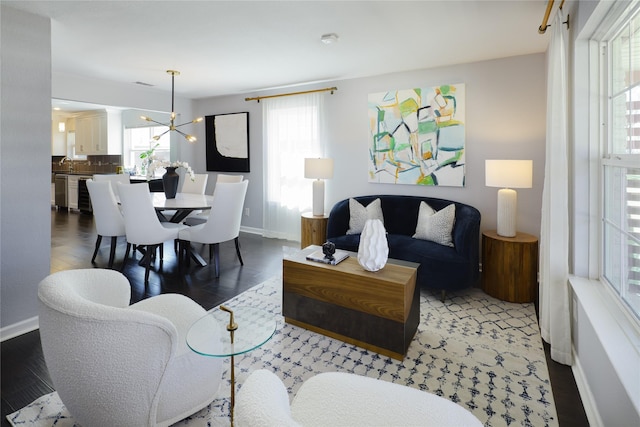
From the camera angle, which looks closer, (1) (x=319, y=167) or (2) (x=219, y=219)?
(2) (x=219, y=219)

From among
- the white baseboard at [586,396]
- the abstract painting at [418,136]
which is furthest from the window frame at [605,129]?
the abstract painting at [418,136]

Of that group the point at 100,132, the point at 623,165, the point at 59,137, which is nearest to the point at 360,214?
the point at 623,165

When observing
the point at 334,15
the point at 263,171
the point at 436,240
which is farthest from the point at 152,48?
the point at 436,240

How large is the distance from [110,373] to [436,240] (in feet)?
9.73

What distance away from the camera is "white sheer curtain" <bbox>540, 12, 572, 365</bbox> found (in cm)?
211

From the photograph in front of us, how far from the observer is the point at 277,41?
320cm

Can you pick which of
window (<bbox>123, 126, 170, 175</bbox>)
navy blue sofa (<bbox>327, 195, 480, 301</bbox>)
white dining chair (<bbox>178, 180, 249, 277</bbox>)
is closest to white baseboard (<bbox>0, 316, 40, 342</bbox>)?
white dining chair (<bbox>178, 180, 249, 277</bbox>)

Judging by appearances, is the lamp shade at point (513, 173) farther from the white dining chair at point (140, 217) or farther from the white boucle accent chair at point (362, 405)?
the white dining chair at point (140, 217)

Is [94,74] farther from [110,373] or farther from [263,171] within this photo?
[110,373]

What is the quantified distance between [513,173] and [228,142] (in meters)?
4.49

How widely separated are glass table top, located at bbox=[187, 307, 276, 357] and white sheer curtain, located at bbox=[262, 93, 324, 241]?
11.7 ft

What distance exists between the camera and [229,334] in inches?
56.9

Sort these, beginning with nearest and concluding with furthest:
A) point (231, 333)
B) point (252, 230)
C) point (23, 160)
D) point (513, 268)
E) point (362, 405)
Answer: point (362, 405) → point (231, 333) → point (23, 160) → point (513, 268) → point (252, 230)

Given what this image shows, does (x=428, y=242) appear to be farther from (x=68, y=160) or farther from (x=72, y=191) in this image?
(x=68, y=160)
